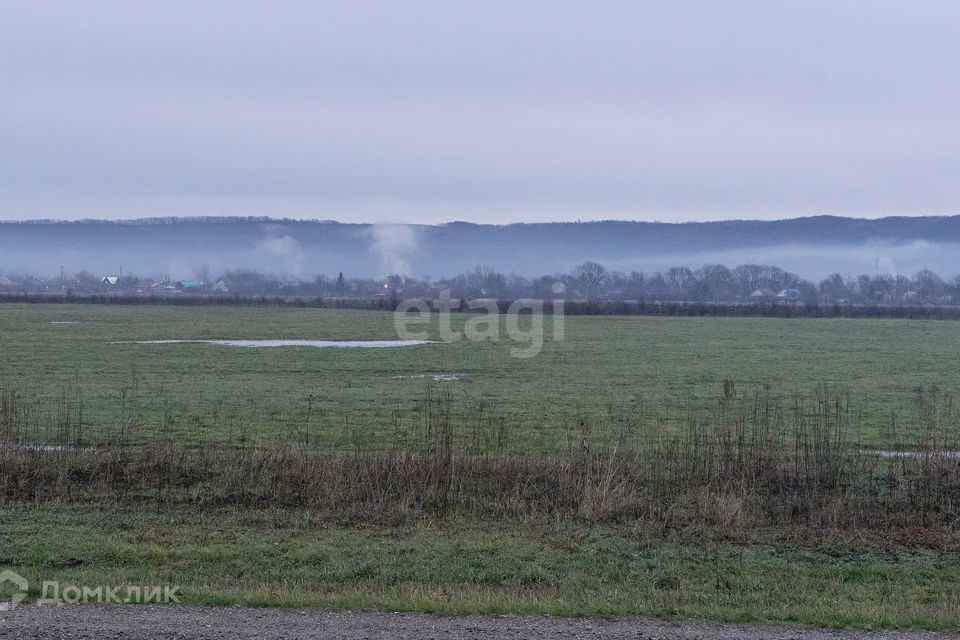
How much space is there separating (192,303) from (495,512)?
122 meters

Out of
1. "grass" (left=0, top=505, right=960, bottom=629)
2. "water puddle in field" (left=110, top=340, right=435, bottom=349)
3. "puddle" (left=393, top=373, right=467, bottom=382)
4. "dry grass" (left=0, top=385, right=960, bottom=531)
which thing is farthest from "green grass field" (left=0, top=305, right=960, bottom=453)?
"grass" (left=0, top=505, right=960, bottom=629)

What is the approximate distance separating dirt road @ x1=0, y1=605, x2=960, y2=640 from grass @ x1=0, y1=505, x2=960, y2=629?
38 centimetres

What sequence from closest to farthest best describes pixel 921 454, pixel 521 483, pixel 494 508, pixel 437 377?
pixel 494 508, pixel 521 483, pixel 921 454, pixel 437 377

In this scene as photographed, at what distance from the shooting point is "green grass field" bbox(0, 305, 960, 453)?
2473 cm

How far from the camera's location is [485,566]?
12367 millimetres

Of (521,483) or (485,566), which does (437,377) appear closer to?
(521,483)

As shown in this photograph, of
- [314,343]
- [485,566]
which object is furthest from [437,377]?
[485,566]

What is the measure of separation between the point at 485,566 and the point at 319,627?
3872 millimetres

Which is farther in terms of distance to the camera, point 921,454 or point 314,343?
point 314,343

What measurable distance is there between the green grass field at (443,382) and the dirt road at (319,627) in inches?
446

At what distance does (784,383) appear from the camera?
3803cm

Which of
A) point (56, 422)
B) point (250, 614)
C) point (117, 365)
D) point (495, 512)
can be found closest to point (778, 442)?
point (495, 512)

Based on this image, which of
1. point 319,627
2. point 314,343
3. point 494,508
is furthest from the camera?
point 314,343

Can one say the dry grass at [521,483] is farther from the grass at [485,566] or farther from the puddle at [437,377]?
the puddle at [437,377]
